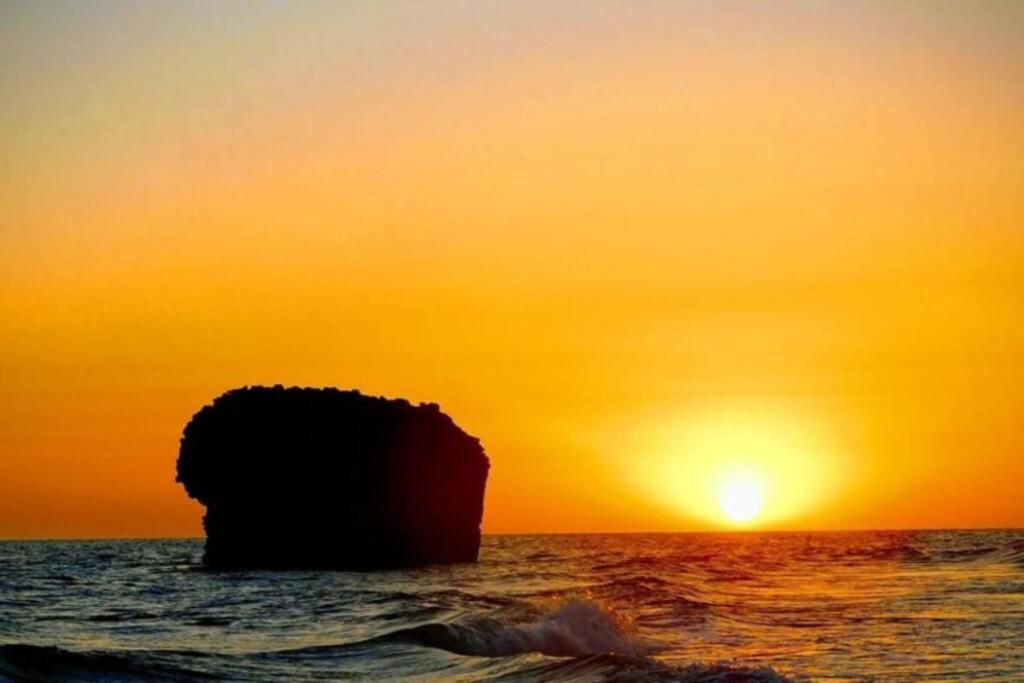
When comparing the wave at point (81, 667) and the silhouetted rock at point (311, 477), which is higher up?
the silhouetted rock at point (311, 477)

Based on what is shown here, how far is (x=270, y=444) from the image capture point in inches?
3137

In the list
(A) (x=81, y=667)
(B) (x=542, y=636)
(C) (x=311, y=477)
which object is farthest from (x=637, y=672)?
(C) (x=311, y=477)

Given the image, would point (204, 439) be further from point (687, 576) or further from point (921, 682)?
point (921, 682)

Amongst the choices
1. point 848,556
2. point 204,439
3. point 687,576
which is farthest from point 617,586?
point 204,439

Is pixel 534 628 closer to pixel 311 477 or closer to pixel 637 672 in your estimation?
pixel 637 672

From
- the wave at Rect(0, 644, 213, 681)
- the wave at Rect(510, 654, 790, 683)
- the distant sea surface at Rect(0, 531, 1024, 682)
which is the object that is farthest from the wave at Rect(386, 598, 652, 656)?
the wave at Rect(0, 644, 213, 681)

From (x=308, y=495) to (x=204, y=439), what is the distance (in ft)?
22.4

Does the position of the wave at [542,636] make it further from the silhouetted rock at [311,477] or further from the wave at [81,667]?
the silhouetted rock at [311,477]

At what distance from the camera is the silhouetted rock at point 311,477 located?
259ft

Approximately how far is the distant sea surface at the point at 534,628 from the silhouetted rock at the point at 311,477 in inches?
865

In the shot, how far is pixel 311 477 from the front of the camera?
80.2 metres

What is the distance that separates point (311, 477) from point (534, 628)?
168 ft

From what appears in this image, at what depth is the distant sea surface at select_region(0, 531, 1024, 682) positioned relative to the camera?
2380 centimetres

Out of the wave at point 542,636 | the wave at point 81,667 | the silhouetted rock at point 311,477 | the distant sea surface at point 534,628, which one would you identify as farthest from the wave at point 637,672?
the silhouetted rock at point 311,477
